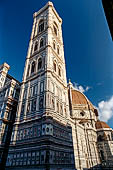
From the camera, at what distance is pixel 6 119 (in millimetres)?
21422

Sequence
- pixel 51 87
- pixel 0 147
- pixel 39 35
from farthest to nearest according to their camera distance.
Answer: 1. pixel 39 35
2. pixel 51 87
3. pixel 0 147

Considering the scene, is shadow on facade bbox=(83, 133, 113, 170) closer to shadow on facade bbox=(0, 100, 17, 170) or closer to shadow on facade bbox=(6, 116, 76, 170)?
shadow on facade bbox=(6, 116, 76, 170)

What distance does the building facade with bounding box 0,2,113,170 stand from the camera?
15219mm

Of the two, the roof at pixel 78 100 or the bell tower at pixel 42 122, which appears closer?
the bell tower at pixel 42 122

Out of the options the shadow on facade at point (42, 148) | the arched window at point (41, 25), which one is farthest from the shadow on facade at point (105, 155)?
the arched window at point (41, 25)

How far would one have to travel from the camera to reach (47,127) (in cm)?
1598

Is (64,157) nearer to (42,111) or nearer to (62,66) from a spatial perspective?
(42,111)

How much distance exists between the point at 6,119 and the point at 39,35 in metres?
21.4

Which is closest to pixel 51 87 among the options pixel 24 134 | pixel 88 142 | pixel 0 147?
pixel 24 134

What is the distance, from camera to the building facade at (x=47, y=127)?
15219 millimetres

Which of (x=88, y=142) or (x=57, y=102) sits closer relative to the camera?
(x=57, y=102)

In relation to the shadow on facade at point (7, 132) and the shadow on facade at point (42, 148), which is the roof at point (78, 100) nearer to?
the shadow on facade at point (7, 132)

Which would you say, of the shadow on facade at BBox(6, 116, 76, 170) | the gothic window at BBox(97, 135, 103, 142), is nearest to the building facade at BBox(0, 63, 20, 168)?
the shadow on facade at BBox(6, 116, 76, 170)

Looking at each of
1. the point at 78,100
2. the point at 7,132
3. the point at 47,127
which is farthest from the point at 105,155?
the point at 7,132
